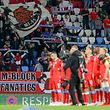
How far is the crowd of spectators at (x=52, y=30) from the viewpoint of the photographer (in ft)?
89.7

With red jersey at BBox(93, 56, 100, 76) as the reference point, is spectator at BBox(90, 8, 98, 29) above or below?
above

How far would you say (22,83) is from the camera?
78.2 ft

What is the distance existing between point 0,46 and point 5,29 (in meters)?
1.33

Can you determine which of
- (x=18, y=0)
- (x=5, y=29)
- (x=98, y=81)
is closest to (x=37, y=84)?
(x=98, y=81)

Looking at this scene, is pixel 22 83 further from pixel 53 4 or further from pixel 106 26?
pixel 53 4

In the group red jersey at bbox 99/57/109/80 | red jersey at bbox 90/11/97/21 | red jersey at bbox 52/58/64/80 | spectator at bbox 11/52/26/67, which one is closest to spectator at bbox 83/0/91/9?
red jersey at bbox 90/11/97/21

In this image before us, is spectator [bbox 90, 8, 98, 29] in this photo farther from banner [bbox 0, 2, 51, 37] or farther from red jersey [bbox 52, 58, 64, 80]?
red jersey [bbox 52, 58, 64, 80]

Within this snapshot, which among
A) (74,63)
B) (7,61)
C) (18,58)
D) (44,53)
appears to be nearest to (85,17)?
(44,53)

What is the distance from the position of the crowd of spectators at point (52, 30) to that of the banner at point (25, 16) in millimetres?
230

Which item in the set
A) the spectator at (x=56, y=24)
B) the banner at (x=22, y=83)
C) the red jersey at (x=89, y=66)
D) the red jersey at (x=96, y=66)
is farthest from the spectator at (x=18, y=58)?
the red jersey at (x=96, y=66)

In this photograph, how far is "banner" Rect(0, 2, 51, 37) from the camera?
98.7ft

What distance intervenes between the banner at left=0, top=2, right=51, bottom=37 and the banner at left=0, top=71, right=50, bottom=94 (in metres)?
6.06

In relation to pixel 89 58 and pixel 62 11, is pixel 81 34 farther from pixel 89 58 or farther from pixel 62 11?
pixel 89 58

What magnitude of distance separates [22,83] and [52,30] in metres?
6.77
